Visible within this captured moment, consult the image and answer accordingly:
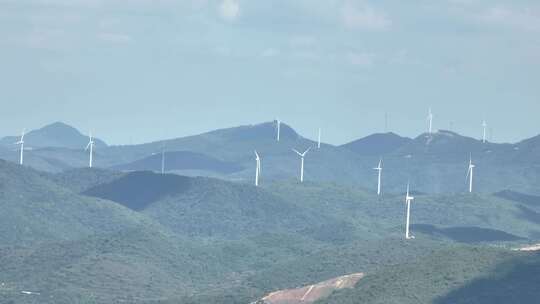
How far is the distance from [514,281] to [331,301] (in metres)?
18.5

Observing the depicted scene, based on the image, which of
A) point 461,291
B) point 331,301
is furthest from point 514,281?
point 331,301

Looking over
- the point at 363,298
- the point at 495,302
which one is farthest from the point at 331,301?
the point at 495,302

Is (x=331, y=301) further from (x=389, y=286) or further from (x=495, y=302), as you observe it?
(x=495, y=302)

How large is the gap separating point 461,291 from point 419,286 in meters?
4.58

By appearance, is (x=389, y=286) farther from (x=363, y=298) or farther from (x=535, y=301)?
(x=535, y=301)

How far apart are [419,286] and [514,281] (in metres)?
9.54

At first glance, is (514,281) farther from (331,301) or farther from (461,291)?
(331,301)

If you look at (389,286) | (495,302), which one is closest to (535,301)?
(495,302)

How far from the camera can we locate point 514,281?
198250 millimetres

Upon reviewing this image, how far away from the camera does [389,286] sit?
199m

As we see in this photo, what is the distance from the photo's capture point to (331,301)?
A: 19975 centimetres

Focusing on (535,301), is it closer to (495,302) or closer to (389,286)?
(495,302)

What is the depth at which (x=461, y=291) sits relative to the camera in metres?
197

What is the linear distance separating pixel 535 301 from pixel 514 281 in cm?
795
